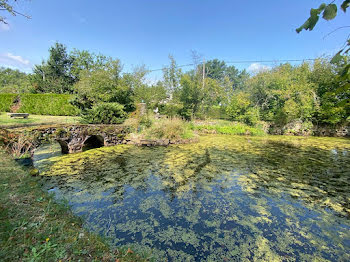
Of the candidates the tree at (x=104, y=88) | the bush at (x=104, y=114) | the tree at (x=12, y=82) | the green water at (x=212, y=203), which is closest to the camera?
the green water at (x=212, y=203)

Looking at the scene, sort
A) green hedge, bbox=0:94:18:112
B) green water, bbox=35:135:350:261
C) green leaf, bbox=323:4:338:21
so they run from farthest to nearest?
green hedge, bbox=0:94:18:112 → green water, bbox=35:135:350:261 → green leaf, bbox=323:4:338:21

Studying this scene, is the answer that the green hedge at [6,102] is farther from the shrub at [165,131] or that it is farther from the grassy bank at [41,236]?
the grassy bank at [41,236]

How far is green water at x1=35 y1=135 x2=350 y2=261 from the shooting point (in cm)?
273

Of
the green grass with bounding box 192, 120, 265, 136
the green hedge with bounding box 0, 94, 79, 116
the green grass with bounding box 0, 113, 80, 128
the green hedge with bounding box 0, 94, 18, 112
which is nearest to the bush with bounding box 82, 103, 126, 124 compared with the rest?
the green grass with bounding box 0, 113, 80, 128

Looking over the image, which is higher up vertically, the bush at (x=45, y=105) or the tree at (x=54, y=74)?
the tree at (x=54, y=74)

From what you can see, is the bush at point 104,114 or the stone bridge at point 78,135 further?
the bush at point 104,114

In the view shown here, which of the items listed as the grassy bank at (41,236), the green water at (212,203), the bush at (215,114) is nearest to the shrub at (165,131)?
the green water at (212,203)

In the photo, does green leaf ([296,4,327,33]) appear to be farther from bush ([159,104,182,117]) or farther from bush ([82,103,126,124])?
bush ([159,104,182,117])

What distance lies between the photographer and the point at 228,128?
49.9 feet

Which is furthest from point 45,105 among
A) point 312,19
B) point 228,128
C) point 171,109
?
point 312,19

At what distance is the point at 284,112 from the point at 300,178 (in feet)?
37.7

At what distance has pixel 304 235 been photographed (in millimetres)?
3010

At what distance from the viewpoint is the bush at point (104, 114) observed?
10.8m

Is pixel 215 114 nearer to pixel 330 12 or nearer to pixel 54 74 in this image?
pixel 330 12
